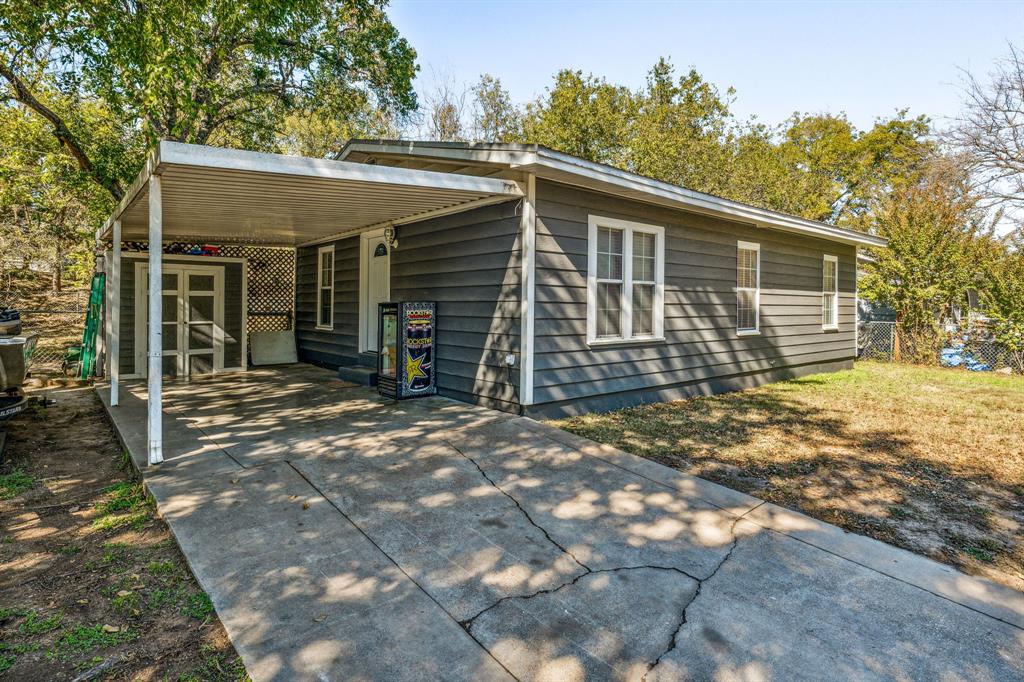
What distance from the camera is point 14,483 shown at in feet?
13.9

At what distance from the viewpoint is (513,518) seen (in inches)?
134

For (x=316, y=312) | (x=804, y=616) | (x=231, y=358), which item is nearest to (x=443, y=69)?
(x=316, y=312)

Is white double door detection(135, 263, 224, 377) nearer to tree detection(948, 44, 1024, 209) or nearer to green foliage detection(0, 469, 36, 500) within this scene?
green foliage detection(0, 469, 36, 500)

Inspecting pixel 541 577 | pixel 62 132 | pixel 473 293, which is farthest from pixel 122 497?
pixel 62 132

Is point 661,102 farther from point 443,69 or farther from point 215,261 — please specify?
point 215,261

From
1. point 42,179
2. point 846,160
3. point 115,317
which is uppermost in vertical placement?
point 846,160

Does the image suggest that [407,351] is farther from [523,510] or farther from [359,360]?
[523,510]

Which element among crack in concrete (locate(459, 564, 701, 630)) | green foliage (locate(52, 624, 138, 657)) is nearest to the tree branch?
green foliage (locate(52, 624, 138, 657))

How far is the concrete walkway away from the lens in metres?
2.13

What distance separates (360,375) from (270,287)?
13.8 ft

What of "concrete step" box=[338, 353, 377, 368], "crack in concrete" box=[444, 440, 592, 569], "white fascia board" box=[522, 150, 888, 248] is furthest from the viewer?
"concrete step" box=[338, 353, 377, 368]

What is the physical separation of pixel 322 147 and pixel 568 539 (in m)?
25.2

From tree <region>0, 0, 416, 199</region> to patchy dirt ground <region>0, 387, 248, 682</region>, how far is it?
812 centimetres

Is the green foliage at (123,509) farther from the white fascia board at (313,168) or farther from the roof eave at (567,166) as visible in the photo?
the roof eave at (567,166)
